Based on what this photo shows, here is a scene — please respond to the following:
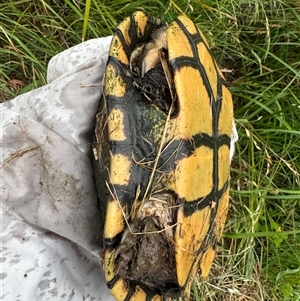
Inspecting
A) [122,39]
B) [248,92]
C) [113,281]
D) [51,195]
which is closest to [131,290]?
[113,281]

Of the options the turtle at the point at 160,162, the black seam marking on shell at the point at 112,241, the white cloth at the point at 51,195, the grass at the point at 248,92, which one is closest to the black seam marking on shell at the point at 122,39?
the turtle at the point at 160,162

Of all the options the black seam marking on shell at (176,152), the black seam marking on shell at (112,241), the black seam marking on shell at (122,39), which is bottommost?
the black seam marking on shell at (112,241)

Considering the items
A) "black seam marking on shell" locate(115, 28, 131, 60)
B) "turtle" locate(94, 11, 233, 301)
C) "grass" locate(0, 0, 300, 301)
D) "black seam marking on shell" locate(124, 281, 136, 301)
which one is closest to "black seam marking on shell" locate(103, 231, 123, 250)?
"turtle" locate(94, 11, 233, 301)

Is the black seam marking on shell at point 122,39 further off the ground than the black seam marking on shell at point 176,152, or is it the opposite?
the black seam marking on shell at point 122,39

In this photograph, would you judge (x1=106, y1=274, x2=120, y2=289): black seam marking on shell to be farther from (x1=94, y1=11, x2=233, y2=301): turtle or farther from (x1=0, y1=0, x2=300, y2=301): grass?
(x1=0, y1=0, x2=300, y2=301): grass

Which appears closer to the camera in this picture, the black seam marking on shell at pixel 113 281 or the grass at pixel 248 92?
the black seam marking on shell at pixel 113 281

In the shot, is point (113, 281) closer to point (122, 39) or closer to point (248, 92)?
point (122, 39)

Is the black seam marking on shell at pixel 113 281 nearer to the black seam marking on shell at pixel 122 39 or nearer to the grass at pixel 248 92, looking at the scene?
the black seam marking on shell at pixel 122 39

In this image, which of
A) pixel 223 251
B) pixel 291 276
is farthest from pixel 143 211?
pixel 291 276
